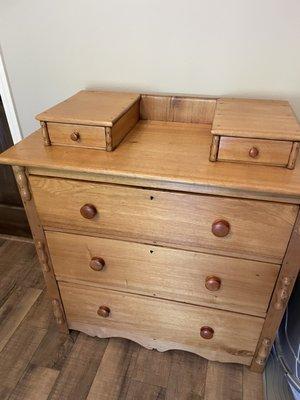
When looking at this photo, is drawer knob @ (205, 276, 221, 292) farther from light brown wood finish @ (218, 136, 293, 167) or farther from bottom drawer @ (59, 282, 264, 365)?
light brown wood finish @ (218, 136, 293, 167)

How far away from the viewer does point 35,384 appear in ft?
3.86

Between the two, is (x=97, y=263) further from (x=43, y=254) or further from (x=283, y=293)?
(x=283, y=293)

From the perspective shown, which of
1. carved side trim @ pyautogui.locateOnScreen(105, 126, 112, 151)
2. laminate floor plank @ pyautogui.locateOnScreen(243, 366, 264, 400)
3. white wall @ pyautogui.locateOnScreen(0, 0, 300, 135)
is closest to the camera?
carved side trim @ pyautogui.locateOnScreen(105, 126, 112, 151)

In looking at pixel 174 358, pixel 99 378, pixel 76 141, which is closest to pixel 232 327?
pixel 174 358

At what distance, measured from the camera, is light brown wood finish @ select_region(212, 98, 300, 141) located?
0.80 metres

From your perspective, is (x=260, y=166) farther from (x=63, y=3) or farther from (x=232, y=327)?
(x=63, y=3)

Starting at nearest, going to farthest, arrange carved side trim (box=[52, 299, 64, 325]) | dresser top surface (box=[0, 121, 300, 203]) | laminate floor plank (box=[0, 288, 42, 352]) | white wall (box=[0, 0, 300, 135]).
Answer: dresser top surface (box=[0, 121, 300, 203]) < white wall (box=[0, 0, 300, 135]) < carved side trim (box=[52, 299, 64, 325]) < laminate floor plank (box=[0, 288, 42, 352])

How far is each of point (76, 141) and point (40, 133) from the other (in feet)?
0.60

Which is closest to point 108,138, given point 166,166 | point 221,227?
point 166,166

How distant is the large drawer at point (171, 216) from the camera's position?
0.82 m

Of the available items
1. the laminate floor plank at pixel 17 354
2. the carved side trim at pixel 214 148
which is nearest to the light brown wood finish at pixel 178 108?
the carved side trim at pixel 214 148

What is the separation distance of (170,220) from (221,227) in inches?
5.9

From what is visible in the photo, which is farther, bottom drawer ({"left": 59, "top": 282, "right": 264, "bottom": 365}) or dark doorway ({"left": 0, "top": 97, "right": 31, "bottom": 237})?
dark doorway ({"left": 0, "top": 97, "right": 31, "bottom": 237})

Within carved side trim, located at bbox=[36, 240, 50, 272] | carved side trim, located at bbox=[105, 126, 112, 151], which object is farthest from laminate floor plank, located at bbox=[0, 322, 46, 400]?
carved side trim, located at bbox=[105, 126, 112, 151]
